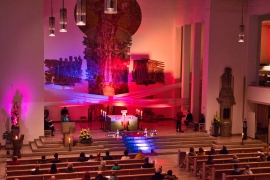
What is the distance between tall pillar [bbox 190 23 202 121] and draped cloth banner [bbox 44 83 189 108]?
69cm

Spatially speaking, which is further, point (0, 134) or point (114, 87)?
point (114, 87)

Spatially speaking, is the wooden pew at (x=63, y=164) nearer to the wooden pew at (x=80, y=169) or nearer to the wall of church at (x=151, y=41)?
the wooden pew at (x=80, y=169)

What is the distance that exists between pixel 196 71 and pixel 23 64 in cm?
994

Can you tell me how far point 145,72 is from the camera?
26391 mm

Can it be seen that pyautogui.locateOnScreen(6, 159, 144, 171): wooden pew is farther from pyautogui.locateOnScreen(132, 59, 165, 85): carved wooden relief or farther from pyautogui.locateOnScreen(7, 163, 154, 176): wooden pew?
pyautogui.locateOnScreen(132, 59, 165, 85): carved wooden relief

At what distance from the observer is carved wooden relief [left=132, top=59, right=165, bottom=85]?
2633 cm

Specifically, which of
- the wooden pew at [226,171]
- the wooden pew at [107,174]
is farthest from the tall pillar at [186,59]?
the wooden pew at [107,174]

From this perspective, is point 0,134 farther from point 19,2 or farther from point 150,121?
point 150,121

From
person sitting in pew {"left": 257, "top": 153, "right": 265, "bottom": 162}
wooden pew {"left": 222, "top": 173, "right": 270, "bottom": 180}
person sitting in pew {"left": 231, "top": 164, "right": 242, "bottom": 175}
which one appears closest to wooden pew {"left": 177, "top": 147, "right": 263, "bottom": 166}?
person sitting in pew {"left": 257, "top": 153, "right": 265, "bottom": 162}

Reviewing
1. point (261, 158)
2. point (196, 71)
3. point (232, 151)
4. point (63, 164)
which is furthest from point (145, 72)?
point (63, 164)

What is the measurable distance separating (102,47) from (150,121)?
557 centimetres

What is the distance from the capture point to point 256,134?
24.4 metres

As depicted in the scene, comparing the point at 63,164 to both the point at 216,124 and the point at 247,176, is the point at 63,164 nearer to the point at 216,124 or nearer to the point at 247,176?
the point at 247,176

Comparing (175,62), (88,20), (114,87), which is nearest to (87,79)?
(114,87)
